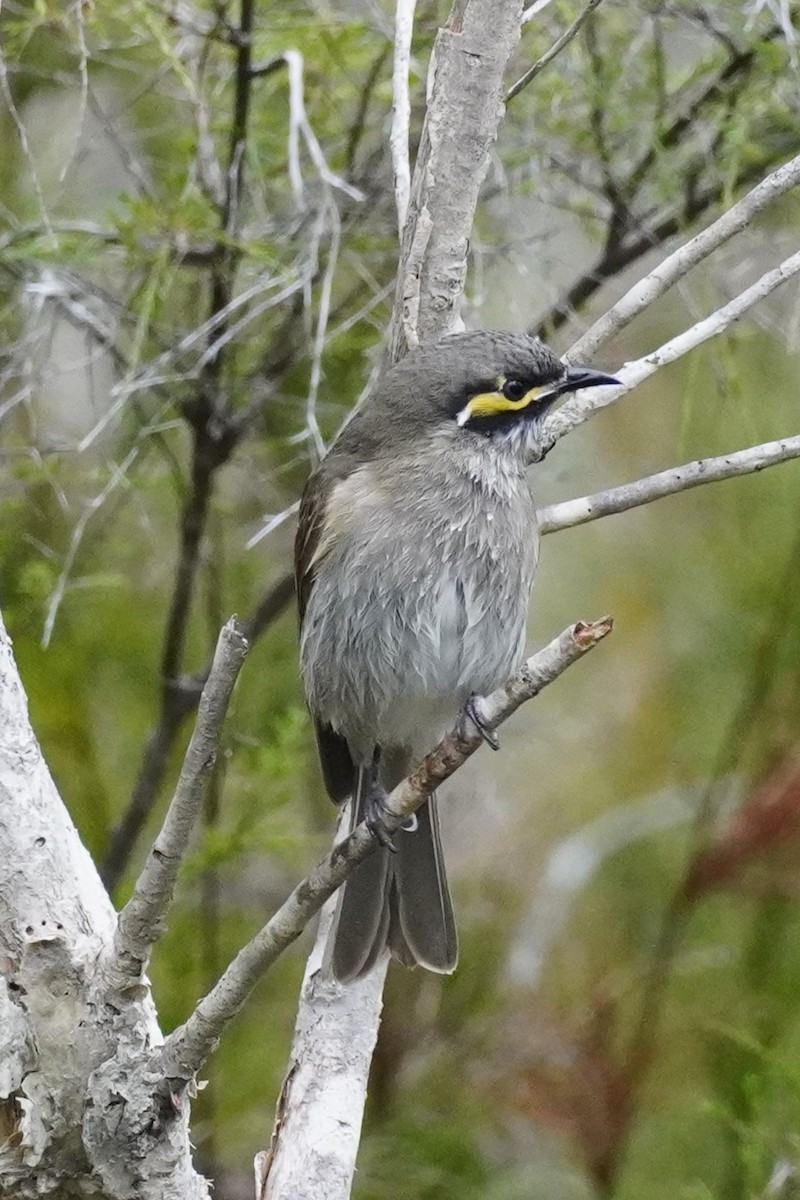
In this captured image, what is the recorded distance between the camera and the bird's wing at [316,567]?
3.32 meters

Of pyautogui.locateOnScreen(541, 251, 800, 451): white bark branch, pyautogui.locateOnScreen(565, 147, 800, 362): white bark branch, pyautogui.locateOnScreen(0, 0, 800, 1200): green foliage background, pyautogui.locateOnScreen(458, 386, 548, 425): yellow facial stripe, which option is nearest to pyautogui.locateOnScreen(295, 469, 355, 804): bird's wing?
pyautogui.locateOnScreen(0, 0, 800, 1200): green foliage background

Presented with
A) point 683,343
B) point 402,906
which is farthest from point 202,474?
point 683,343

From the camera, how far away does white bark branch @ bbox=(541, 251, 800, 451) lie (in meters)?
2.61

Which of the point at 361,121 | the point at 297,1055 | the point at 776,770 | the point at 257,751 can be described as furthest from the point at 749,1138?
the point at 361,121

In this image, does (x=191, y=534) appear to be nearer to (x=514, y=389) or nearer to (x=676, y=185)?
(x=514, y=389)

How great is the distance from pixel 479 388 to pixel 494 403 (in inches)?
1.8

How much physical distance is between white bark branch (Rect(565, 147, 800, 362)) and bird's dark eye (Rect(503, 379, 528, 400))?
0.29 meters

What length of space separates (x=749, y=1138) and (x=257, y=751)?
5.00 ft

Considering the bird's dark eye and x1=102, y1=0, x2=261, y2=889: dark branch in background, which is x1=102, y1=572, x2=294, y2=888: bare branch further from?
the bird's dark eye

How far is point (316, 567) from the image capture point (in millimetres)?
3355

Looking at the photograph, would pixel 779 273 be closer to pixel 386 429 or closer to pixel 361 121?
pixel 386 429

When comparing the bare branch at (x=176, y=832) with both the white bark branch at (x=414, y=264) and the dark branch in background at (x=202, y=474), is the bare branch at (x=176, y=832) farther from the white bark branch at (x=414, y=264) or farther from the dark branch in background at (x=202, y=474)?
the dark branch in background at (x=202, y=474)

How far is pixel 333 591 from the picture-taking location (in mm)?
3273

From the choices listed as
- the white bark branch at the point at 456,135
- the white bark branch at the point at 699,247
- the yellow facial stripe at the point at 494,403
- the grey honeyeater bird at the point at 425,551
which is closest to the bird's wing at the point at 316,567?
the grey honeyeater bird at the point at 425,551
